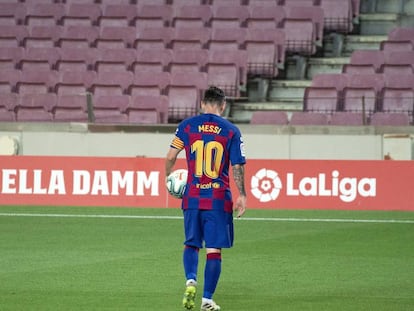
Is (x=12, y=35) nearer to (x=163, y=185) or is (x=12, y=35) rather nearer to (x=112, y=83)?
(x=112, y=83)

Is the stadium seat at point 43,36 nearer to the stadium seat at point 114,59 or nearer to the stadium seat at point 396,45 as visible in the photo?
the stadium seat at point 114,59

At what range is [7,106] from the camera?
26703 mm

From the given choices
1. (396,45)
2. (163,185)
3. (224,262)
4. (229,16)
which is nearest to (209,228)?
(224,262)

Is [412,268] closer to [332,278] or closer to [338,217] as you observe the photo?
[332,278]

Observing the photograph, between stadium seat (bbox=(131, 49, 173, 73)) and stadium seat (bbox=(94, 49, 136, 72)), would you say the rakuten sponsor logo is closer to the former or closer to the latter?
stadium seat (bbox=(131, 49, 173, 73))

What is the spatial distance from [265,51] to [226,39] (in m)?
1.20

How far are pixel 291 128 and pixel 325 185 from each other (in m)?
2.53

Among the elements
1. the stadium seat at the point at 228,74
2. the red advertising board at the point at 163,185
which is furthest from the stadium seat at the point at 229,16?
the red advertising board at the point at 163,185

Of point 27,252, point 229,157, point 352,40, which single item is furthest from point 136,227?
point 352,40

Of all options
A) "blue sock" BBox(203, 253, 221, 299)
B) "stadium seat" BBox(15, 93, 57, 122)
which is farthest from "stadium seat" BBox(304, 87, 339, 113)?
"blue sock" BBox(203, 253, 221, 299)

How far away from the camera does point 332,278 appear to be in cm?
1247

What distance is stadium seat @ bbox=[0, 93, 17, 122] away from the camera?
85.9 ft

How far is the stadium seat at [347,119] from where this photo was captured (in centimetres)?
2492

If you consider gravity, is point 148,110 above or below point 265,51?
below
